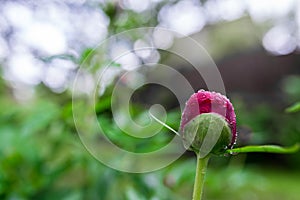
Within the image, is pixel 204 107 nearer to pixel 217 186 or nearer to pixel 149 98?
pixel 217 186

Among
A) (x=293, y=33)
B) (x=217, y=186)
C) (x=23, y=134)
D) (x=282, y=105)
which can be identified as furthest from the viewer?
(x=282, y=105)

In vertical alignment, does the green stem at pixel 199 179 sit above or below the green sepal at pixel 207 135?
below

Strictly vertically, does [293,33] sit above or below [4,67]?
below

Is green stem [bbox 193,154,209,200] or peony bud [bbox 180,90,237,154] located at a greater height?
peony bud [bbox 180,90,237,154]

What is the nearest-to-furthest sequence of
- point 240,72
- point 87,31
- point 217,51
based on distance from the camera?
point 87,31
point 240,72
point 217,51

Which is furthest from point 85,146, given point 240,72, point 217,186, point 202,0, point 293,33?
point 240,72

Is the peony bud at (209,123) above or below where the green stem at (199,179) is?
above

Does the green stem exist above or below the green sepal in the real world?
below

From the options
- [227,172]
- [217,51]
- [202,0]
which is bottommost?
[217,51]
